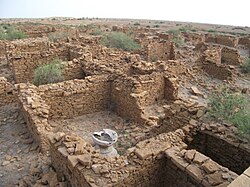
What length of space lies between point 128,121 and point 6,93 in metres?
3.93

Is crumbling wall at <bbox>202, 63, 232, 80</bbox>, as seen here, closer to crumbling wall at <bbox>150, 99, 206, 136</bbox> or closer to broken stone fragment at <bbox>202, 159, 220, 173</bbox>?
crumbling wall at <bbox>150, 99, 206, 136</bbox>

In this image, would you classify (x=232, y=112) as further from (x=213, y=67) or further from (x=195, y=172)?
(x=213, y=67)

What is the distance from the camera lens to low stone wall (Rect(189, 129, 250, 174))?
499 centimetres

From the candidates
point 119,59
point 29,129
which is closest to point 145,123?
point 29,129

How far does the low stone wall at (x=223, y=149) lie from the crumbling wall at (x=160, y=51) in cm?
964

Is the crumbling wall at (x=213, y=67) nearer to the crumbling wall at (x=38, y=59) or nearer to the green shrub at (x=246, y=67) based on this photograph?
the green shrub at (x=246, y=67)

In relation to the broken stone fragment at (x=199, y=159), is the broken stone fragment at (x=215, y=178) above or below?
below

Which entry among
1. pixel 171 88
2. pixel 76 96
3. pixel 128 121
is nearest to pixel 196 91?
pixel 171 88

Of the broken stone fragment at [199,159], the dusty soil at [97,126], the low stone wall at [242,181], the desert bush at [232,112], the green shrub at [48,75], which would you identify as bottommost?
the dusty soil at [97,126]

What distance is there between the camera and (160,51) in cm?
1553

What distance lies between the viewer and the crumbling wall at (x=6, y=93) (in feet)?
28.5

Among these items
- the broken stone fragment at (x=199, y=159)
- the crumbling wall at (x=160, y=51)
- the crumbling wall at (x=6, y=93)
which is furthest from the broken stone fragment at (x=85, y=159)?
the crumbling wall at (x=160, y=51)

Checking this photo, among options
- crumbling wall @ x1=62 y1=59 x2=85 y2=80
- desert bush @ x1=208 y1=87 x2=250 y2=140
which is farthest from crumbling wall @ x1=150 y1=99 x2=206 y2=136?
crumbling wall @ x1=62 y1=59 x2=85 y2=80

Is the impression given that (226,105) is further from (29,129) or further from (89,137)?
(29,129)
